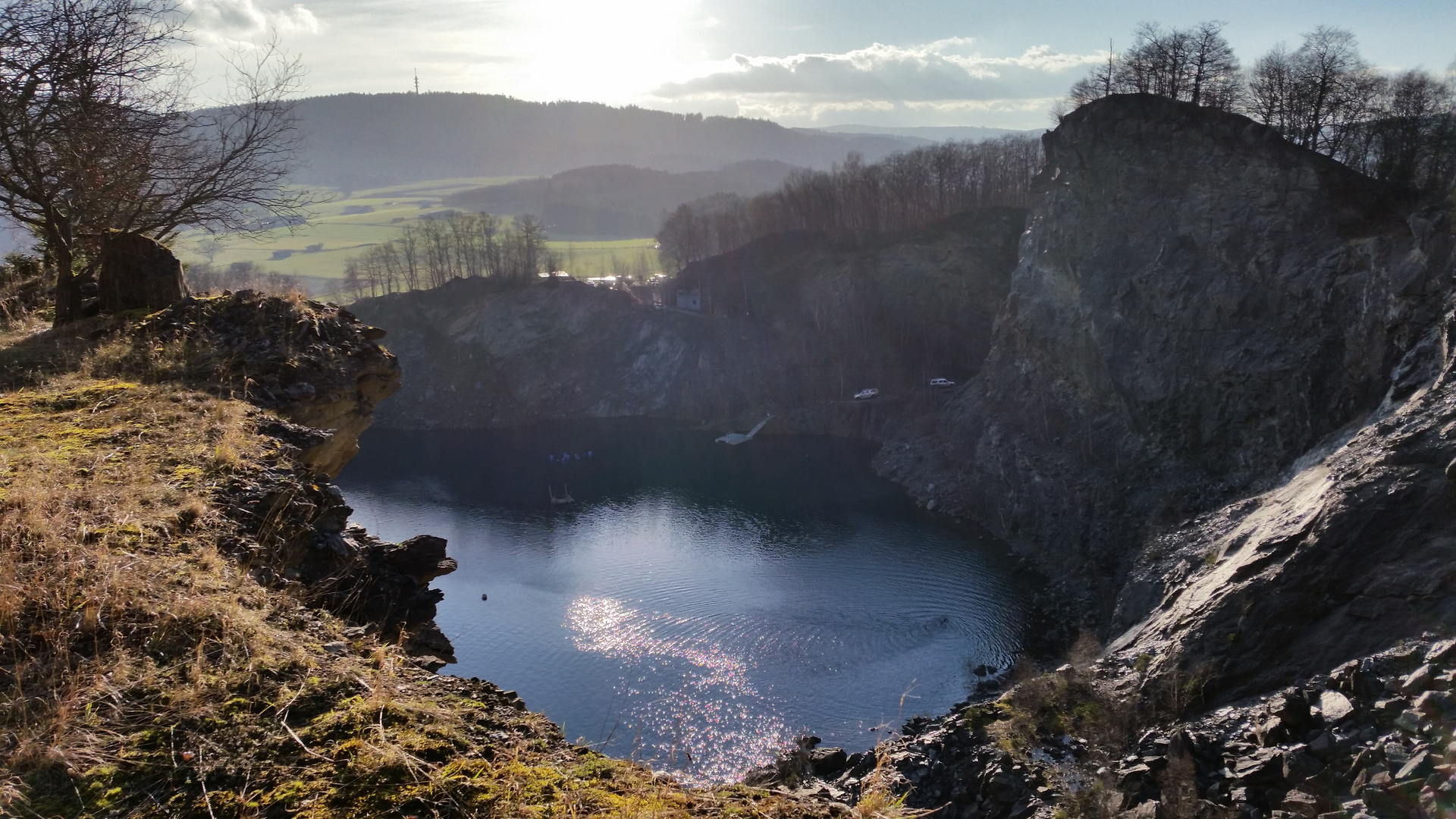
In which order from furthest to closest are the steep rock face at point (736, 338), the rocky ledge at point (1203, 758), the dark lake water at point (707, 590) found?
1. the steep rock face at point (736, 338)
2. the dark lake water at point (707, 590)
3. the rocky ledge at point (1203, 758)

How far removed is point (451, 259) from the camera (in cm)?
9325

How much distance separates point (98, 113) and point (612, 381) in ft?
213

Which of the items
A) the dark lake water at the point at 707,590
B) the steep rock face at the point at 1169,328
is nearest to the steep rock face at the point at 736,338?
the dark lake water at the point at 707,590

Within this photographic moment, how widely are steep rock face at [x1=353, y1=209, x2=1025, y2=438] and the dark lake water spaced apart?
23.2 ft

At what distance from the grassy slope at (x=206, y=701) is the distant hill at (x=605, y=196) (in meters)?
150

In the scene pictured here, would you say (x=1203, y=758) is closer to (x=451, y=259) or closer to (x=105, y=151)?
(x=105, y=151)

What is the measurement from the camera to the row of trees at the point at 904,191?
71.3m

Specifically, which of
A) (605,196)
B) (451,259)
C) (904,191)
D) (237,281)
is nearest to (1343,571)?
(237,281)

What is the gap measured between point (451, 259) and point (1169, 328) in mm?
75915

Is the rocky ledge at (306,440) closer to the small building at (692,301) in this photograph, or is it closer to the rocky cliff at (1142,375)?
the rocky cliff at (1142,375)

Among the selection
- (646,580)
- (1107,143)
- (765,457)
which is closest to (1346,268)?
(1107,143)

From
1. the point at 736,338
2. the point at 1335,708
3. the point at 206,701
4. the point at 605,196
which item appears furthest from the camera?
the point at 605,196

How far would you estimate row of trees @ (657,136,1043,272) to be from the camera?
71.3 m

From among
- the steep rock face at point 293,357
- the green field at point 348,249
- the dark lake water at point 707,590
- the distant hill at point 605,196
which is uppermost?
the distant hill at point 605,196
